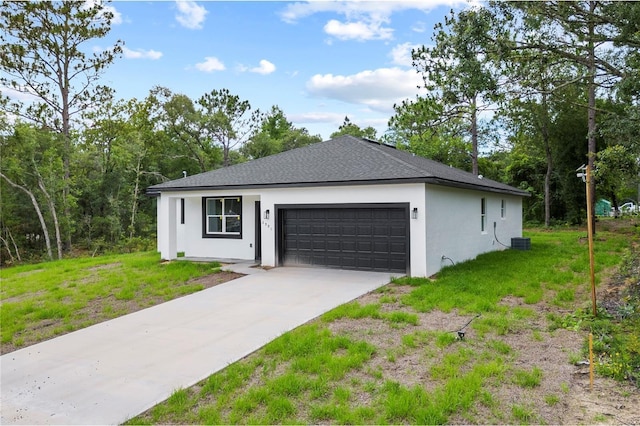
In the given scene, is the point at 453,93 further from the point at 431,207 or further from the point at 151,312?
the point at 151,312

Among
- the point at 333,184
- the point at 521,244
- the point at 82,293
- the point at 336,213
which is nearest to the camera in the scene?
the point at 82,293

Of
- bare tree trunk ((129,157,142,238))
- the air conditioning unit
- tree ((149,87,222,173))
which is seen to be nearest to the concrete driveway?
the air conditioning unit

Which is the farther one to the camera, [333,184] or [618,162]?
[618,162]

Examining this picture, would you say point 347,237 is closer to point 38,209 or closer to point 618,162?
point 618,162

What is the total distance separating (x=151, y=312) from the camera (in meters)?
7.56

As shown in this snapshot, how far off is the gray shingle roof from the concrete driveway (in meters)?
2.85

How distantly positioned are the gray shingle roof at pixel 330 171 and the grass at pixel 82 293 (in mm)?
2723

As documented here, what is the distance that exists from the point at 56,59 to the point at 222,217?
16.6 meters

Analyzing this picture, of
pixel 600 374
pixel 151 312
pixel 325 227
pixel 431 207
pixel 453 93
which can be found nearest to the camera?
pixel 600 374

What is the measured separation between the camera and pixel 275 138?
44844 mm

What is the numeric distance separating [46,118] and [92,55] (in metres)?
4.41

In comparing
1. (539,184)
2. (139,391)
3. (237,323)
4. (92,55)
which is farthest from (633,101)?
(92,55)

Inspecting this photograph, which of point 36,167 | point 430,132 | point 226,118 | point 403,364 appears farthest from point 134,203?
point 403,364

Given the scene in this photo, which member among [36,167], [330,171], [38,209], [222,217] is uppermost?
[36,167]
